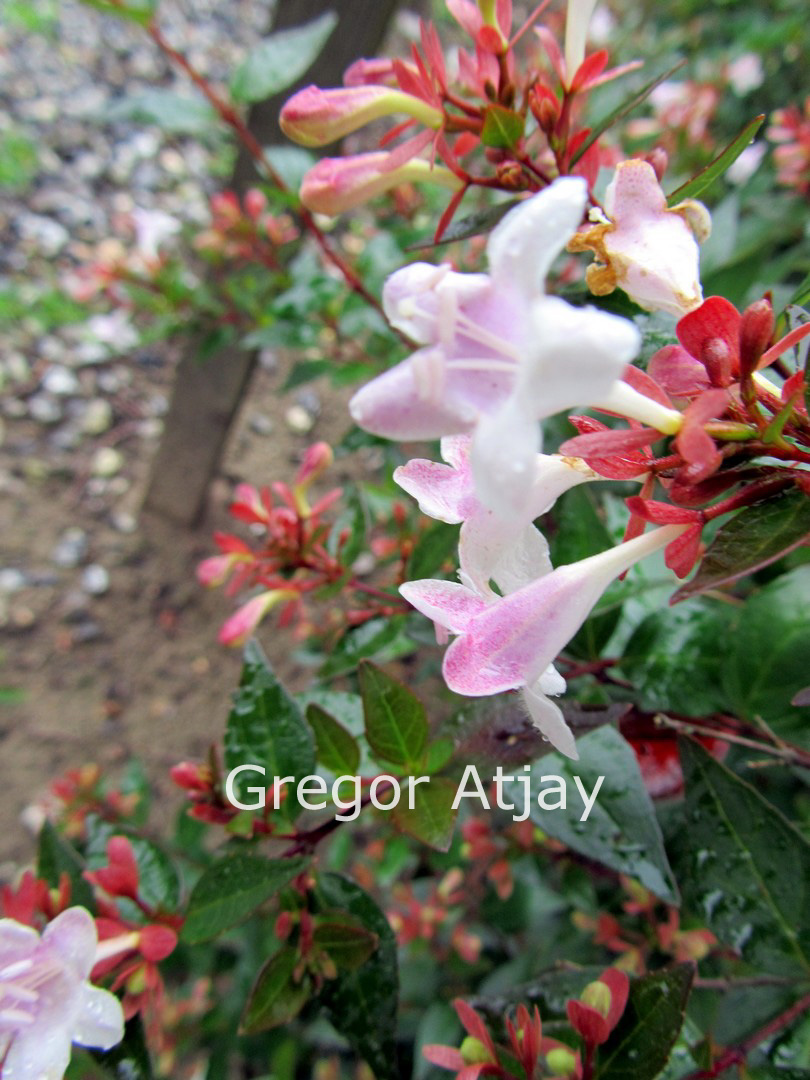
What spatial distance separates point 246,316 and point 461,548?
4.56 ft

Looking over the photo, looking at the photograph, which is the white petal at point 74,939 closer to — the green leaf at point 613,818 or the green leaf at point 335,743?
the green leaf at point 335,743

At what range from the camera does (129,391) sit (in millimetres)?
2664

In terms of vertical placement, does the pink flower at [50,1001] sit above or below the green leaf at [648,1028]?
below

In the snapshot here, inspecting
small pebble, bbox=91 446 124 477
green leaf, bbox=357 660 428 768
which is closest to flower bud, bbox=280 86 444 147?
green leaf, bbox=357 660 428 768

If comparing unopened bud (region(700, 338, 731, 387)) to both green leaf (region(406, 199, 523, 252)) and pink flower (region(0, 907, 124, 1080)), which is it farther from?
pink flower (region(0, 907, 124, 1080))

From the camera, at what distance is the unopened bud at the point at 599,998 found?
0.52 meters

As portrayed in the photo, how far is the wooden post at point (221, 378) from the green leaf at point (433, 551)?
3.14 ft

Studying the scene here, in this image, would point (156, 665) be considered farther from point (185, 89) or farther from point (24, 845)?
point (185, 89)

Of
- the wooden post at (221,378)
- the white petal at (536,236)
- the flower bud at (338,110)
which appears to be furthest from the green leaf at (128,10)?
the white petal at (536,236)

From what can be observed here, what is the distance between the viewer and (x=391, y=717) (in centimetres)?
60

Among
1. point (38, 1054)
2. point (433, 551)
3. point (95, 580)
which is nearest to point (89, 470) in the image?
point (95, 580)

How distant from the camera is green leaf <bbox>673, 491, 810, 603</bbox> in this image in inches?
15.4

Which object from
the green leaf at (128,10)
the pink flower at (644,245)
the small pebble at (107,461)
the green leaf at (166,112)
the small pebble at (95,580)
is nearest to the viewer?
the pink flower at (644,245)

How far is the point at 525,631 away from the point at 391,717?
223mm
